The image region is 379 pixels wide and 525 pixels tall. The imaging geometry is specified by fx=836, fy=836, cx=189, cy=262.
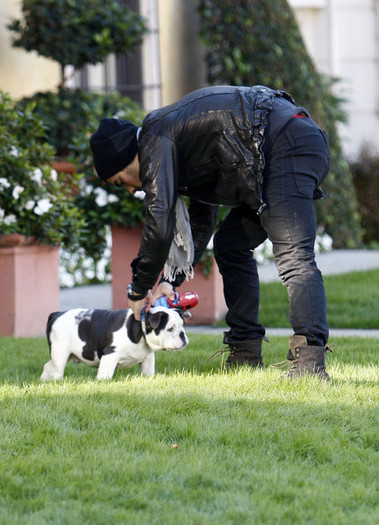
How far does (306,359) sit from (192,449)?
124 cm

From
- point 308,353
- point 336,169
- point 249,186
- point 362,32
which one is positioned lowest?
point 308,353

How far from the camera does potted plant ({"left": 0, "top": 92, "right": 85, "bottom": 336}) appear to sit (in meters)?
6.50

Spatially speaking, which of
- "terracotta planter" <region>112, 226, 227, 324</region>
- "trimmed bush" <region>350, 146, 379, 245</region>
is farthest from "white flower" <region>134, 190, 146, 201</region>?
"trimmed bush" <region>350, 146, 379, 245</region>

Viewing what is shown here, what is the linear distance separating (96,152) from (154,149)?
33 cm

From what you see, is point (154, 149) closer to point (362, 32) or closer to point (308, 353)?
point (308, 353)

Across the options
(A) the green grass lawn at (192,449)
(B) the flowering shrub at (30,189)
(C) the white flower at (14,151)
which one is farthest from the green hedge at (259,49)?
(A) the green grass lawn at (192,449)

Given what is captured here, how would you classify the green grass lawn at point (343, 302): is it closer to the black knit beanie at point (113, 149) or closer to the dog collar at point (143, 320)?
the dog collar at point (143, 320)

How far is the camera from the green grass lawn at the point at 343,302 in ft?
23.1

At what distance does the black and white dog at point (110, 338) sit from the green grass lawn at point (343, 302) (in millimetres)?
2607

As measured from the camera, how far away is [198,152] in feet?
13.9

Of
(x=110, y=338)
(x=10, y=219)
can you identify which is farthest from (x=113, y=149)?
(x=10, y=219)

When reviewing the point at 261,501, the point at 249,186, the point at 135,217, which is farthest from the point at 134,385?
the point at 135,217

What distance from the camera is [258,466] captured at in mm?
3133

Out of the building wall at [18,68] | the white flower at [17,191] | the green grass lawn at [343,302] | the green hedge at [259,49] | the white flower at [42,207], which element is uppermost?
the green hedge at [259,49]
